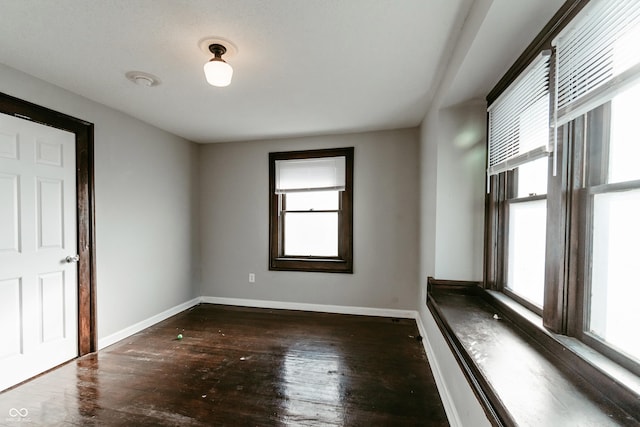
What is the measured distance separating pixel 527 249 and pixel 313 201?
8.47ft

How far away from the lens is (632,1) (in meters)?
0.94

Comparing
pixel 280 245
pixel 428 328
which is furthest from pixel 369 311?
pixel 280 245

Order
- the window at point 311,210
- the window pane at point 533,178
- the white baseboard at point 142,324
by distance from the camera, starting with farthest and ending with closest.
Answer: the window at point 311,210
the white baseboard at point 142,324
the window pane at point 533,178

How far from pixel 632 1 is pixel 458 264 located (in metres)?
1.80

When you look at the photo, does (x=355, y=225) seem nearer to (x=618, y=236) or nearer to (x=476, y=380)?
(x=476, y=380)

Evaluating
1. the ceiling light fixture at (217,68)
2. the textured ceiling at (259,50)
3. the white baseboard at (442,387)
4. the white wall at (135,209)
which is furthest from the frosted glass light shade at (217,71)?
the white baseboard at (442,387)

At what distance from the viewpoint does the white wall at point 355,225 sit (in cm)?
356

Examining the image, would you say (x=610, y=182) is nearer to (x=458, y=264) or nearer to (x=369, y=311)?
(x=458, y=264)

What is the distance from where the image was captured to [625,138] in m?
1.02

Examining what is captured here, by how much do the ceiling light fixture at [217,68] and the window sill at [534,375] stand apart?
6.78 feet

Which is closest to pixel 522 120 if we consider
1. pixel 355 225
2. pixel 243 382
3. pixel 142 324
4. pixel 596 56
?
pixel 596 56

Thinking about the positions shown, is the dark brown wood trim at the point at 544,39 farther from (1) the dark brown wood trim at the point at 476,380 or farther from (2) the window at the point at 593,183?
(1) the dark brown wood trim at the point at 476,380

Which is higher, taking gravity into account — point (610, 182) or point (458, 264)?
point (610, 182)

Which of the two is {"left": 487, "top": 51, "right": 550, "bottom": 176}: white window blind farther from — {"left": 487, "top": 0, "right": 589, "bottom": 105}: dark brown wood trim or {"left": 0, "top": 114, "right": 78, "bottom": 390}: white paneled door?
{"left": 0, "top": 114, "right": 78, "bottom": 390}: white paneled door
